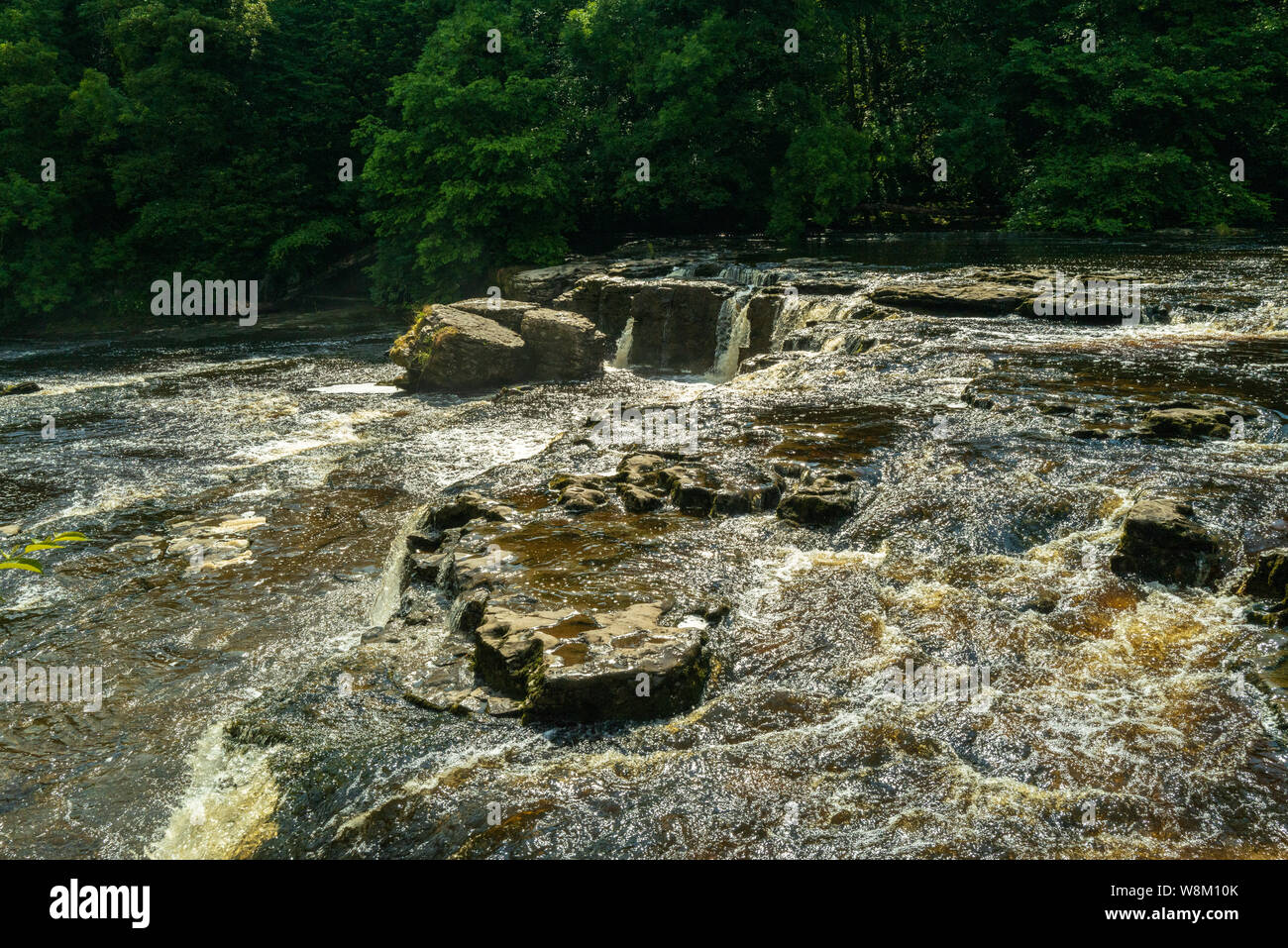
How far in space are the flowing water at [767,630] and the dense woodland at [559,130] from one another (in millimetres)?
11724

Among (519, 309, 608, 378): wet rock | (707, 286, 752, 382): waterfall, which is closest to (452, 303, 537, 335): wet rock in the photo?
(519, 309, 608, 378): wet rock

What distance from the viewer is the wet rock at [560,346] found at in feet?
52.3

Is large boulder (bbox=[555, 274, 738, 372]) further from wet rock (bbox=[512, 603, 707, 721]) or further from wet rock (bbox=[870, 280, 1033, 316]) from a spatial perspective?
wet rock (bbox=[512, 603, 707, 721])

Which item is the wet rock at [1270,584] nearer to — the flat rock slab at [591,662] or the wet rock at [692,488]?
the flat rock slab at [591,662]

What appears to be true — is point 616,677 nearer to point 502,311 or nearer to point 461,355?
point 461,355

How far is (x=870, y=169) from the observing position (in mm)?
27797

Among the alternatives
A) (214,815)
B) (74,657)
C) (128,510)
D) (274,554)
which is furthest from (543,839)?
(128,510)

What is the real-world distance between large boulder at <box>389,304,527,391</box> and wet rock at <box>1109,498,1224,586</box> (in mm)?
10950

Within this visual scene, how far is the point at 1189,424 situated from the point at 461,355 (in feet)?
34.5

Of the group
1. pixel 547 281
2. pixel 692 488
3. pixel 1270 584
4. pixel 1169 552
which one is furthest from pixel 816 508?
pixel 547 281

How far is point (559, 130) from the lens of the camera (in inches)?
919

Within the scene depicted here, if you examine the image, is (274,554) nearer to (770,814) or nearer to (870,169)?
(770,814)

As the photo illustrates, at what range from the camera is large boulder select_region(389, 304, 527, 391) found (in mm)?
15492

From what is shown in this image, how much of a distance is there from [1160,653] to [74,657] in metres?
7.33
